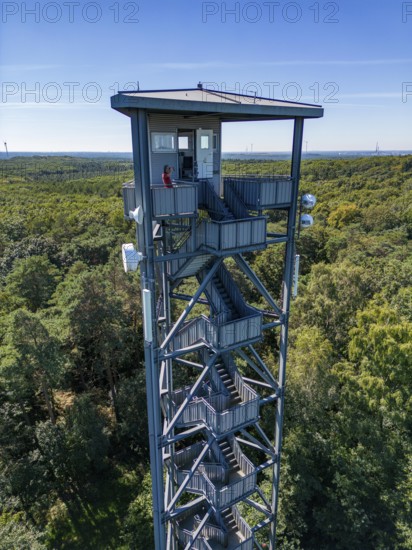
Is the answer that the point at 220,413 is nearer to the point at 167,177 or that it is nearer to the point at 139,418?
the point at 167,177

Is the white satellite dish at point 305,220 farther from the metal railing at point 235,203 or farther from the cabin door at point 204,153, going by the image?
the cabin door at point 204,153

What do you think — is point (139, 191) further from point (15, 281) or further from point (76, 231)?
point (76, 231)

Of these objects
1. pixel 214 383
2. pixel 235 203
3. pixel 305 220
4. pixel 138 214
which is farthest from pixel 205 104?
pixel 214 383

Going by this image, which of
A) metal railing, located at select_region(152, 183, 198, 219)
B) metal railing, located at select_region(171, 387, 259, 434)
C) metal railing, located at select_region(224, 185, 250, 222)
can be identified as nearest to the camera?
metal railing, located at select_region(152, 183, 198, 219)

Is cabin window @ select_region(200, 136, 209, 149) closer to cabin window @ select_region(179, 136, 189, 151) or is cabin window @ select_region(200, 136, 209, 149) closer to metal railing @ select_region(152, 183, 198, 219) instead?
cabin window @ select_region(179, 136, 189, 151)

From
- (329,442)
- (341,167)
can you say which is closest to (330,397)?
(329,442)

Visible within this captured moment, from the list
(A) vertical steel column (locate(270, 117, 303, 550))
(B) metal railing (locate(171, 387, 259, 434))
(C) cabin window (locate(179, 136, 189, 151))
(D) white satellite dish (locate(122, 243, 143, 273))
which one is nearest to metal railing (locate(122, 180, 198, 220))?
(D) white satellite dish (locate(122, 243, 143, 273))

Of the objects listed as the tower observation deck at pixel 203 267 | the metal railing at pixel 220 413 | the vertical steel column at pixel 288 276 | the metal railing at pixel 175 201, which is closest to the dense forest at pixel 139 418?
the vertical steel column at pixel 288 276
